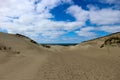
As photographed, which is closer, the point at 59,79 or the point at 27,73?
the point at 59,79

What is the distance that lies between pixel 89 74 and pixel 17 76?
5.11 m

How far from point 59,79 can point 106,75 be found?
392cm

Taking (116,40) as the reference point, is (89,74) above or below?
below

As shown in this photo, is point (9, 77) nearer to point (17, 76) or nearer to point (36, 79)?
point (17, 76)

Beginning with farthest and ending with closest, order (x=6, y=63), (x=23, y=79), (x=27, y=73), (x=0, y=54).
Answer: (x=0, y=54) → (x=6, y=63) → (x=27, y=73) → (x=23, y=79)

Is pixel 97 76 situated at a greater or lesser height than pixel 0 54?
lesser

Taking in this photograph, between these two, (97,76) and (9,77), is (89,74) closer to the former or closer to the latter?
(97,76)

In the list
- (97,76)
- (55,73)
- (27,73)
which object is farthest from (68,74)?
(27,73)

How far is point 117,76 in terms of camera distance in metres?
Result: 13.1

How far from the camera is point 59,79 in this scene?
11273 millimetres

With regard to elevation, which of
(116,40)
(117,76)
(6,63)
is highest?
(116,40)

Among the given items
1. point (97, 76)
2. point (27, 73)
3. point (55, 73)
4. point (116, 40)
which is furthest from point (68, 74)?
point (116, 40)

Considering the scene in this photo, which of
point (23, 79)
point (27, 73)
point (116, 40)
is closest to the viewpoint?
point (23, 79)

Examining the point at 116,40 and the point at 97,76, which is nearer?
the point at 97,76
